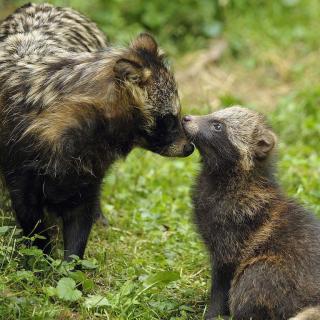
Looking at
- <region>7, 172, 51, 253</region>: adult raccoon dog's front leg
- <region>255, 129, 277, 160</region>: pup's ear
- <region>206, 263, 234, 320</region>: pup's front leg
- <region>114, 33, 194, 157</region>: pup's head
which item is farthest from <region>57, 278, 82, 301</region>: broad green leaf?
<region>255, 129, 277, 160</region>: pup's ear

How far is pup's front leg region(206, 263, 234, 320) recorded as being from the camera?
632 cm

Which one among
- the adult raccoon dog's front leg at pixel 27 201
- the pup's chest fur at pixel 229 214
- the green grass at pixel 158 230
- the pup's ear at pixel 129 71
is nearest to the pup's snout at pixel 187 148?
the pup's chest fur at pixel 229 214

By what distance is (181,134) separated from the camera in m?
6.76

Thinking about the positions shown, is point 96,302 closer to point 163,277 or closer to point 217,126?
point 163,277

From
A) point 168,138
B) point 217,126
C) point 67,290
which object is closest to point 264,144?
point 217,126

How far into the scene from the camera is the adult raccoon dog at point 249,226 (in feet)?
19.5

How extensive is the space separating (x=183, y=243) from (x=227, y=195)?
147 cm

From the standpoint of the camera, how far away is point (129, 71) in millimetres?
6332

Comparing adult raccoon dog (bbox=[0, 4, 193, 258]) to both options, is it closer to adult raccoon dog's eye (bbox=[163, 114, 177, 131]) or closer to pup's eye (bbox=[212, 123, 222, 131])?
adult raccoon dog's eye (bbox=[163, 114, 177, 131])

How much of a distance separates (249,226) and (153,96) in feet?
3.86

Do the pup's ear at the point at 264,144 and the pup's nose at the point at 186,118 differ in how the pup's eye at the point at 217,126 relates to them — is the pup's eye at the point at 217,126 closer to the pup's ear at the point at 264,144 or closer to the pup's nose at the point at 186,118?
the pup's nose at the point at 186,118

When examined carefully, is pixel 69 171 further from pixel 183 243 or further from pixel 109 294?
pixel 183 243

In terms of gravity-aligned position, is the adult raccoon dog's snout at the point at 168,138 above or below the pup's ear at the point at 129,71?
below

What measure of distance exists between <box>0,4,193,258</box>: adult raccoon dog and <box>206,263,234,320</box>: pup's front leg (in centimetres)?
100
